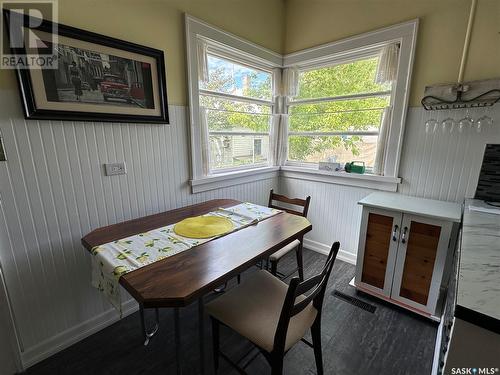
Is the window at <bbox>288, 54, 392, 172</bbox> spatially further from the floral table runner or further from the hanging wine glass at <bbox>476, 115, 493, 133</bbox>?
the floral table runner

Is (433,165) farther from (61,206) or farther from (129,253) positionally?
(61,206)

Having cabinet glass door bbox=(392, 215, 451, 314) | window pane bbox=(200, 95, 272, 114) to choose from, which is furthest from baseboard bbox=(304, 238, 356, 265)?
window pane bbox=(200, 95, 272, 114)

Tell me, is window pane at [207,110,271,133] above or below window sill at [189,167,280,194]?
above

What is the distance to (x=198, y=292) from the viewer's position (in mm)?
955

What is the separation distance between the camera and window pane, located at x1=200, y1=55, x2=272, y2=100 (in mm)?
2236

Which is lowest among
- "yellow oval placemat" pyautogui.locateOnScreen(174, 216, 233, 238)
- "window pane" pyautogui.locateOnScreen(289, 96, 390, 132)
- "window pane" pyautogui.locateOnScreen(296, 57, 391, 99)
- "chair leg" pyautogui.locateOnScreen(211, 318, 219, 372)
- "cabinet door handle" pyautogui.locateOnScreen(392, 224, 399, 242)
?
"chair leg" pyautogui.locateOnScreen(211, 318, 219, 372)

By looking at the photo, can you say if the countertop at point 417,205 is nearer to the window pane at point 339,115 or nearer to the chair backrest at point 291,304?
the window pane at point 339,115

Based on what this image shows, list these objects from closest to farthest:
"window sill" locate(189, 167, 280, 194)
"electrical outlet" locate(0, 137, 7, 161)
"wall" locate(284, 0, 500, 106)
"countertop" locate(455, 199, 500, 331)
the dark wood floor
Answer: "countertop" locate(455, 199, 500, 331)
"electrical outlet" locate(0, 137, 7, 161)
the dark wood floor
"wall" locate(284, 0, 500, 106)
"window sill" locate(189, 167, 280, 194)

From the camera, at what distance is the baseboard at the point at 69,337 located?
1439 millimetres

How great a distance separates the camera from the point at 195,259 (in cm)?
118

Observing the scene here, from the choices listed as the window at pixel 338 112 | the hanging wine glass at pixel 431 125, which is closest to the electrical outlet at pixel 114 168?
the window at pixel 338 112

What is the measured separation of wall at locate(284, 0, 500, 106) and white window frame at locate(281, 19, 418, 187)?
61mm

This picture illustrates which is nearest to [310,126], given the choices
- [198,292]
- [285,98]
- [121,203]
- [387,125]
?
[285,98]

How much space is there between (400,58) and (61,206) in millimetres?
2841
